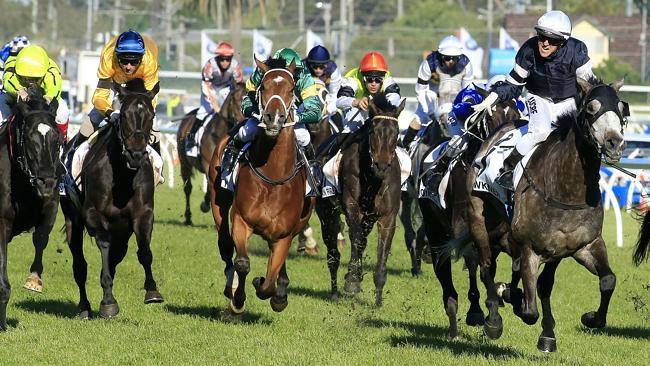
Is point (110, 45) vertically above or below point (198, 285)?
above

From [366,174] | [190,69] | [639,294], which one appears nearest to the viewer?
[366,174]

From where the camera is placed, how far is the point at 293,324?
10.4 m

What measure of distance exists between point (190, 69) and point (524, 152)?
3830cm

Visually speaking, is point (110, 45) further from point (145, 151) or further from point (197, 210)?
point (197, 210)

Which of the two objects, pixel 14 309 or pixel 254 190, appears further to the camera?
pixel 14 309

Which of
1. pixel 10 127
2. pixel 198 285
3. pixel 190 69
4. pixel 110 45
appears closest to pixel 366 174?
pixel 198 285

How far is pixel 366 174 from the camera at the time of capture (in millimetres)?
12219

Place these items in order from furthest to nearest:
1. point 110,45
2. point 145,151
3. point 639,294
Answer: point 639,294, point 110,45, point 145,151

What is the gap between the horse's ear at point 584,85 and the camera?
829 centimetres

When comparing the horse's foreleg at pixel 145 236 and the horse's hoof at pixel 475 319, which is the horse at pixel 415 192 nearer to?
the horse's hoof at pixel 475 319

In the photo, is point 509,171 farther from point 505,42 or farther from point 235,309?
point 505,42

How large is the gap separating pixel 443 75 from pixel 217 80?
17.9 ft

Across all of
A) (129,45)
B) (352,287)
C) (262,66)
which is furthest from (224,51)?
(262,66)

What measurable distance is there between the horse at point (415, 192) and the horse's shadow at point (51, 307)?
3.99 meters
